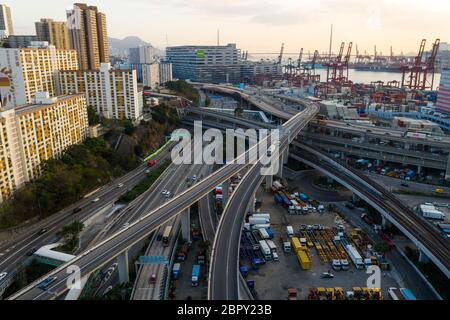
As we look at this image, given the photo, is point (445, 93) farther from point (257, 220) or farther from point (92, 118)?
point (92, 118)

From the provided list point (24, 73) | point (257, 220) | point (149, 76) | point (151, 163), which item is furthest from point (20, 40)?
point (257, 220)

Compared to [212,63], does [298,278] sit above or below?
below

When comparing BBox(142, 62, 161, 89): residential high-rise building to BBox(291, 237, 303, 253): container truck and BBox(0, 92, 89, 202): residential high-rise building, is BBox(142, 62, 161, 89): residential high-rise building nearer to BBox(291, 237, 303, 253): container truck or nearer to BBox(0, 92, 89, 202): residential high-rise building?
BBox(0, 92, 89, 202): residential high-rise building

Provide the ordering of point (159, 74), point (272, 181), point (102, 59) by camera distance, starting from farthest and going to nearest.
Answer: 1. point (159, 74)
2. point (102, 59)
3. point (272, 181)

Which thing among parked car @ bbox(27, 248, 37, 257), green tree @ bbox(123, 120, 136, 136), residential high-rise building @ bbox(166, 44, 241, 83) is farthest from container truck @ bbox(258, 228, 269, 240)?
residential high-rise building @ bbox(166, 44, 241, 83)

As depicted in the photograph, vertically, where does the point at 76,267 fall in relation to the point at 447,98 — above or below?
below

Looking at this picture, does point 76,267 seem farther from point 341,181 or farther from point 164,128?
point 164,128

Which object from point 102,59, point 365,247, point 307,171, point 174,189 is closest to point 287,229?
point 365,247
